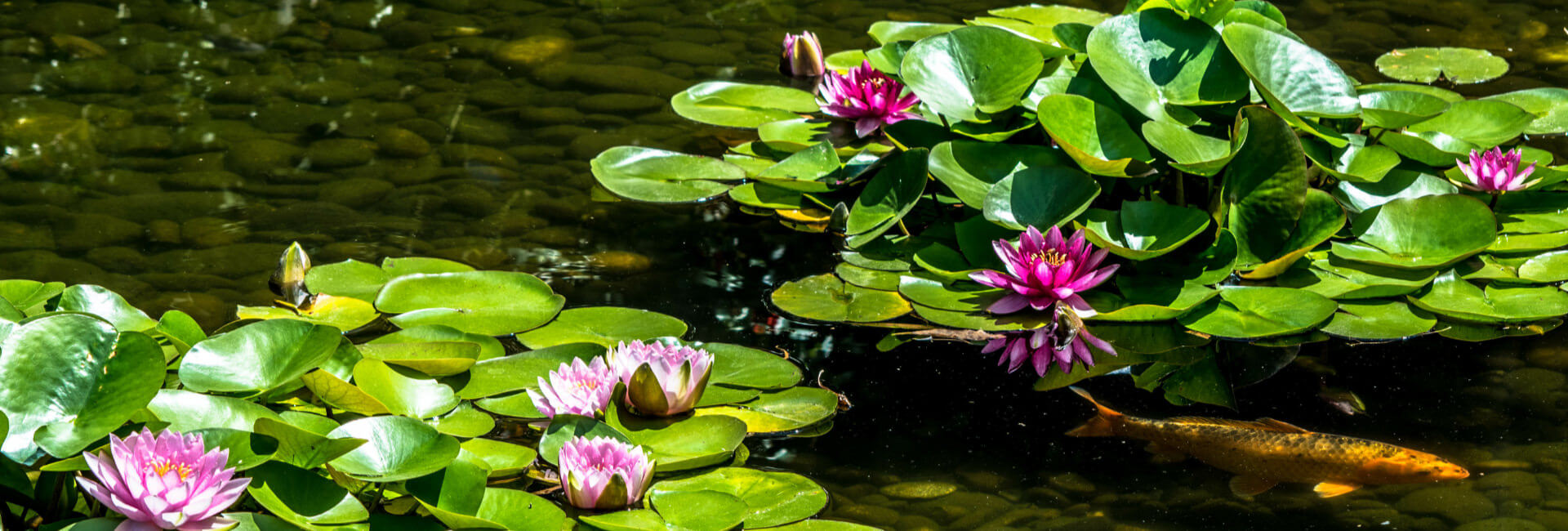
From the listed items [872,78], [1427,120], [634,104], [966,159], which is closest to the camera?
[966,159]

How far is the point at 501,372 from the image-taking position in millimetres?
2322

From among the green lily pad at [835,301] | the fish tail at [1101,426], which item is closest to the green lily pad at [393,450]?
the green lily pad at [835,301]

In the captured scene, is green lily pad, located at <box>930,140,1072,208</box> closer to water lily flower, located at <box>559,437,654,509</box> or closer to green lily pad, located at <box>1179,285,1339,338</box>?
green lily pad, located at <box>1179,285,1339,338</box>

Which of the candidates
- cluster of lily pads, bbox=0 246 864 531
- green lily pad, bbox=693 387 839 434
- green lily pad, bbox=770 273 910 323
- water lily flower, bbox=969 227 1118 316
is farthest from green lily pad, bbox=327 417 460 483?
water lily flower, bbox=969 227 1118 316

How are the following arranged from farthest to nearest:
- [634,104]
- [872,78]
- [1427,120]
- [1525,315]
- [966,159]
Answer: [634,104], [872,78], [1427,120], [966,159], [1525,315]

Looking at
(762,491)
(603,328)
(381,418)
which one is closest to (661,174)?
(603,328)

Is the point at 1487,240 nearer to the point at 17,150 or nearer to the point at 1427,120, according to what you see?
the point at 1427,120

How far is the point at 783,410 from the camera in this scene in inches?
92.0

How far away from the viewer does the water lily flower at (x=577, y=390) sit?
212 centimetres

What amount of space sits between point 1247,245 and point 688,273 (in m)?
1.27

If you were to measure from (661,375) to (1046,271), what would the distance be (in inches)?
35.9

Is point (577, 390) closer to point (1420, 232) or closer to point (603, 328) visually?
point (603, 328)

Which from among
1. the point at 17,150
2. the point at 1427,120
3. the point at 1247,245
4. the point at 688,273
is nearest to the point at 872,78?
the point at 688,273

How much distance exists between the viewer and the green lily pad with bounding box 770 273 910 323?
2.73 metres
